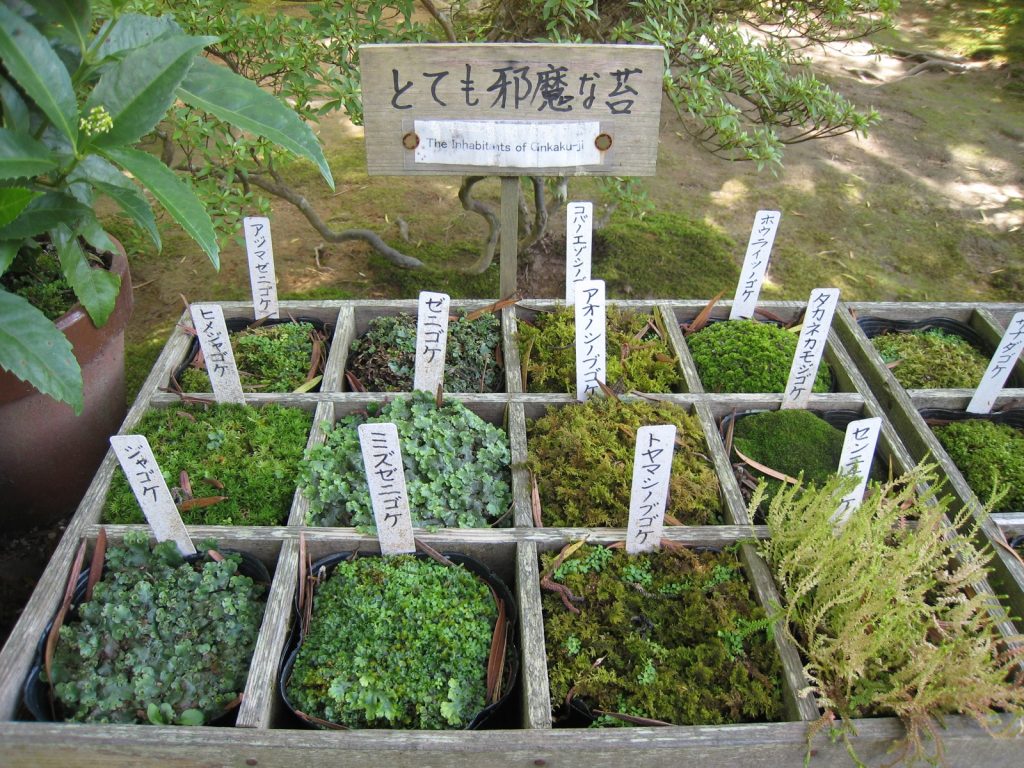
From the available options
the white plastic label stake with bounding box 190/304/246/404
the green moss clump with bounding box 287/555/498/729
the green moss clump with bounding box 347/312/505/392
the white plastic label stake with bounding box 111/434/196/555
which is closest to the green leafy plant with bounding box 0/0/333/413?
the white plastic label stake with bounding box 111/434/196/555

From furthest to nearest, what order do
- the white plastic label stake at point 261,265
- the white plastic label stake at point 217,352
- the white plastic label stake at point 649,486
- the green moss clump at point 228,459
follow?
the white plastic label stake at point 261,265, the white plastic label stake at point 217,352, the green moss clump at point 228,459, the white plastic label stake at point 649,486

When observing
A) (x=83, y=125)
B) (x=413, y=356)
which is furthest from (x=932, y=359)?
(x=83, y=125)

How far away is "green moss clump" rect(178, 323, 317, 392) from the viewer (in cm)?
219

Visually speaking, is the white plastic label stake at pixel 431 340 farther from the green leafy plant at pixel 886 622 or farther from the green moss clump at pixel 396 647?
the green leafy plant at pixel 886 622

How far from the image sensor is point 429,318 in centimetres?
202

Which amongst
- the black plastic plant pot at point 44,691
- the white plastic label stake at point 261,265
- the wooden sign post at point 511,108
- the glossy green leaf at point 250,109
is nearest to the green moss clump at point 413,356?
the white plastic label stake at point 261,265

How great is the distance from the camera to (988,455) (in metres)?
2.01

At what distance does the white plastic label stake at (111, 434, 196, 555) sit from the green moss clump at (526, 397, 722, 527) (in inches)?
33.2

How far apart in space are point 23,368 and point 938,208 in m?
4.70

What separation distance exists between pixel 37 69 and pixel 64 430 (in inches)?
44.3

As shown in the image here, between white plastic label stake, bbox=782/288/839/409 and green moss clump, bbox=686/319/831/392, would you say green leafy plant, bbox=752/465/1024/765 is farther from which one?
green moss clump, bbox=686/319/831/392

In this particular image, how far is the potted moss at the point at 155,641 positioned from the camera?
1450mm

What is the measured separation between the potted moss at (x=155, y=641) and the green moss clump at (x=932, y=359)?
199cm

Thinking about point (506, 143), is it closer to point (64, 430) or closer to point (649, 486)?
point (649, 486)
